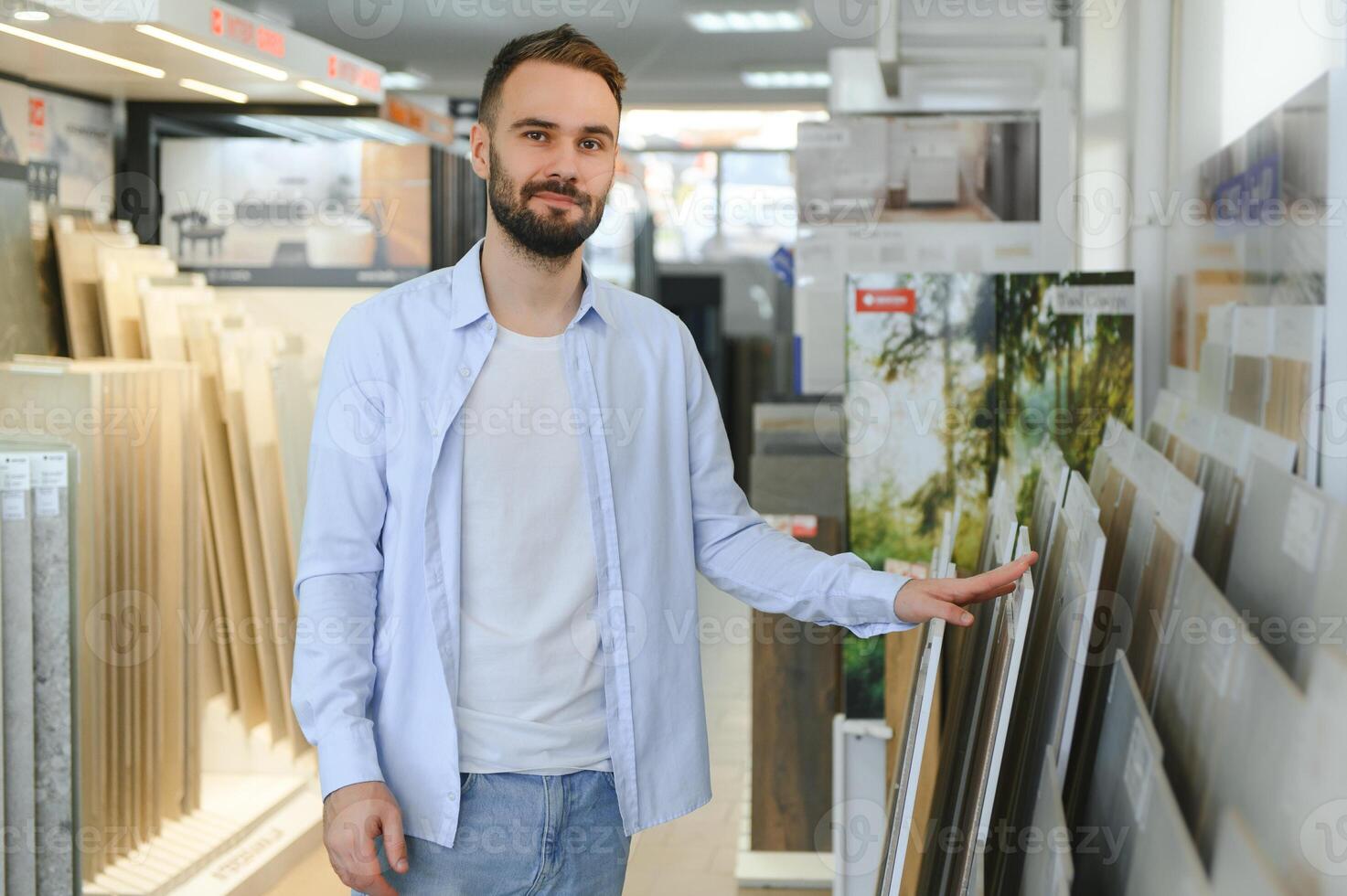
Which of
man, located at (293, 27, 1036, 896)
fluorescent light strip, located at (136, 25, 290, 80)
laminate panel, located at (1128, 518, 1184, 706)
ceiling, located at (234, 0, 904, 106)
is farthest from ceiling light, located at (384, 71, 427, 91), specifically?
laminate panel, located at (1128, 518, 1184, 706)

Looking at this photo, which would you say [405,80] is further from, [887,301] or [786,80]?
[887,301]

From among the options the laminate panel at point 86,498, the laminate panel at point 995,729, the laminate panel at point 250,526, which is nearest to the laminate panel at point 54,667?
the laminate panel at point 86,498

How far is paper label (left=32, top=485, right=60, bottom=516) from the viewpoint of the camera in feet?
9.55

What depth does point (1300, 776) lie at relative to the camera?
1256mm

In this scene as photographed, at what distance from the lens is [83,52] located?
3912 millimetres

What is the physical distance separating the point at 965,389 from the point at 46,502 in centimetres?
214

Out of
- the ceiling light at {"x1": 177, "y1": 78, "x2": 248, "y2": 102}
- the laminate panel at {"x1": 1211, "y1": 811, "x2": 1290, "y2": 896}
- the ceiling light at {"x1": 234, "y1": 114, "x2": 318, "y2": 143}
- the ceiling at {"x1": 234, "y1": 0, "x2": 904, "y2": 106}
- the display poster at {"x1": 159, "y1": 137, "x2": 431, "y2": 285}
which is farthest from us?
the ceiling at {"x1": 234, "y1": 0, "x2": 904, "y2": 106}

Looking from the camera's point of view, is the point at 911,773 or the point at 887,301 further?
the point at 887,301

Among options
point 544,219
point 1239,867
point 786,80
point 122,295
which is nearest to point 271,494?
point 122,295

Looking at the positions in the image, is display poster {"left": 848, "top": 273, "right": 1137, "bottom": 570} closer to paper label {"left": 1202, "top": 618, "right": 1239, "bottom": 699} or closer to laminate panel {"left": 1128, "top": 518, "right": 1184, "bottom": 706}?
laminate panel {"left": 1128, "top": 518, "right": 1184, "bottom": 706}

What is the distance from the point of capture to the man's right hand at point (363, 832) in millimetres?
1621

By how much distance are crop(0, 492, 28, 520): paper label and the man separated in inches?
54.9

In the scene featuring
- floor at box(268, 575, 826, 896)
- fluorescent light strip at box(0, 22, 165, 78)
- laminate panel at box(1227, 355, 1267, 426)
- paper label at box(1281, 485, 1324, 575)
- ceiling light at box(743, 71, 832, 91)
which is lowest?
floor at box(268, 575, 826, 896)

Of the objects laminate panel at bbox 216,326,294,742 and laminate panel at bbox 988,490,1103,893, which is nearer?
laminate panel at bbox 988,490,1103,893
